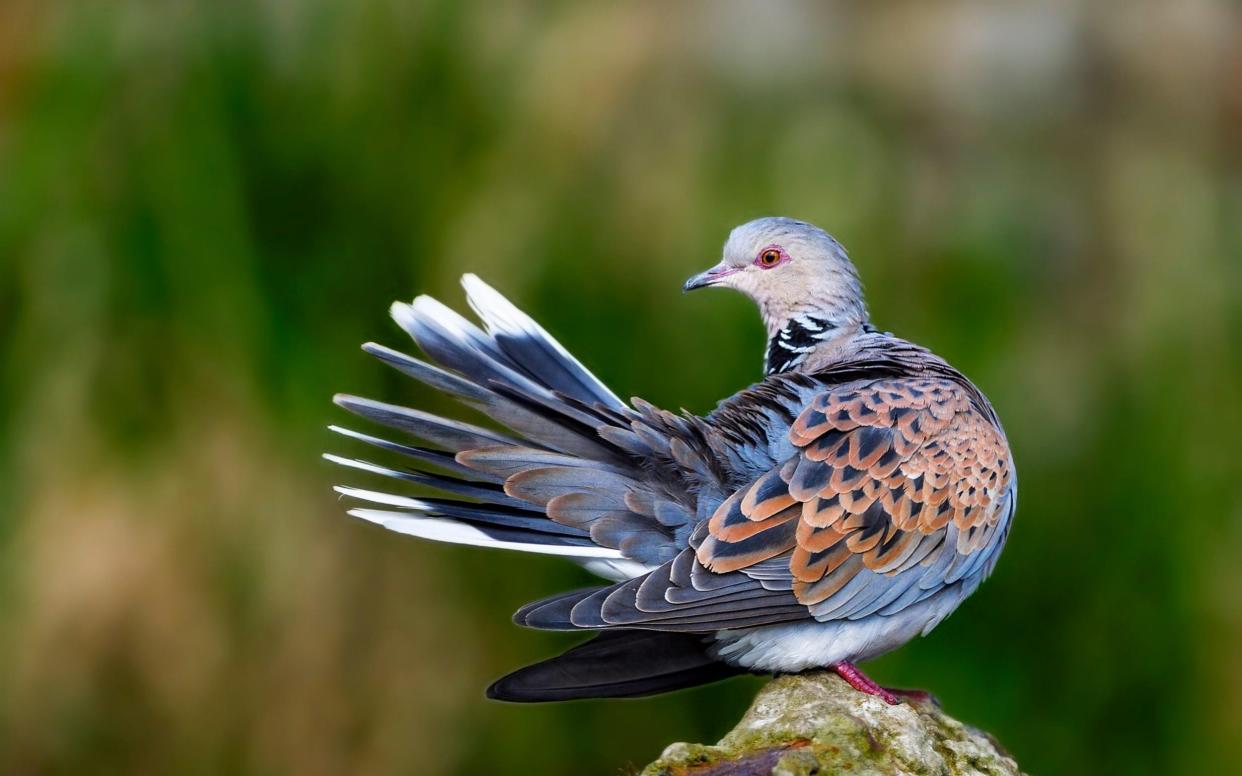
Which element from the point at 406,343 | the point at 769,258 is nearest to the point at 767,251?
the point at 769,258

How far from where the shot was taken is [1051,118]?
7.05 m

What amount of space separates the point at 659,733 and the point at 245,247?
2324mm

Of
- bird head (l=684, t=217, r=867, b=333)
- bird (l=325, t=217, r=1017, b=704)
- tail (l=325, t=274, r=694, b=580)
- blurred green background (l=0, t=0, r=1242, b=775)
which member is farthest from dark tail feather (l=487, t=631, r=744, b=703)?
blurred green background (l=0, t=0, r=1242, b=775)

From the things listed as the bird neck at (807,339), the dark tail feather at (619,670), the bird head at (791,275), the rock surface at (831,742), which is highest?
the bird head at (791,275)

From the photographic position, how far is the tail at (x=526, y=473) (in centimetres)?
277

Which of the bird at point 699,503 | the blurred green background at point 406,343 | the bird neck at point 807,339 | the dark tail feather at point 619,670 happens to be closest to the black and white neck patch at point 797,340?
the bird neck at point 807,339

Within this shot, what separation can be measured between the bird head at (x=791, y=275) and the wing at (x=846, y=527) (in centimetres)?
52

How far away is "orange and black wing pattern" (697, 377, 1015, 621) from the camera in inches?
111

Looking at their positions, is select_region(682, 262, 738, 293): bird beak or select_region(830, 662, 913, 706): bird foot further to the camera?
select_region(682, 262, 738, 293): bird beak

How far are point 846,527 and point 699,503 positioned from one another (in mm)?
286

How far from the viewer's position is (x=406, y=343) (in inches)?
215

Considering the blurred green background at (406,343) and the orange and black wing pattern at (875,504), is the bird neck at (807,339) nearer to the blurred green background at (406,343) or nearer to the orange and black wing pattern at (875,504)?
the orange and black wing pattern at (875,504)

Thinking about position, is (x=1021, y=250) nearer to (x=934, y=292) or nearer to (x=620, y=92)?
(x=934, y=292)

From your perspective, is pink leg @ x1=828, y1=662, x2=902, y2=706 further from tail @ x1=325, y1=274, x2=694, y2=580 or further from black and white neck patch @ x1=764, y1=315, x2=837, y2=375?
black and white neck patch @ x1=764, y1=315, x2=837, y2=375
